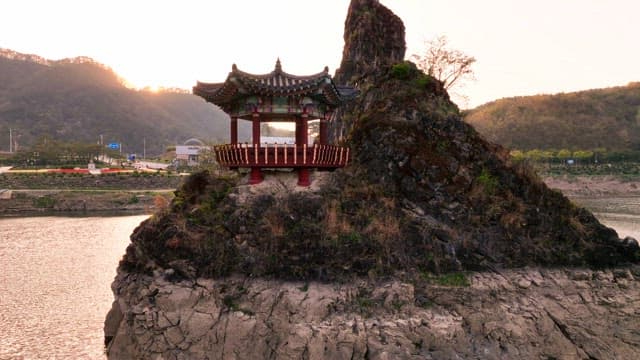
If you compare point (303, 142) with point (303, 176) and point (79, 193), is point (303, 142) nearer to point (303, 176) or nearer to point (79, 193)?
point (303, 176)

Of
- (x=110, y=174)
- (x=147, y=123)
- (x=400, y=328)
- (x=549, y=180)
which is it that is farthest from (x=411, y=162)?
(x=147, y=123)

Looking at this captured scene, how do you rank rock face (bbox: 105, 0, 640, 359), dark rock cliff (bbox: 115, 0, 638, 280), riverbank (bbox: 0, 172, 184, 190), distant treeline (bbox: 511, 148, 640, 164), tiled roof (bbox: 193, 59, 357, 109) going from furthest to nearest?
distant treeline (bbox: 511, 148, 640, 164) < riverbank (bbox: 0, 172, 184, 190) < tiled roof (bbox: 193, 59, 357, 109) < dark rock cliff (bbox: 115, 0, 638, 280) < rock face (bbox: 105, 0, 640, 359)

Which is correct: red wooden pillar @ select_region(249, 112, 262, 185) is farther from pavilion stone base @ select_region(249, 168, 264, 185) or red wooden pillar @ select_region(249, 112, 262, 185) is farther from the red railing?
the red railing

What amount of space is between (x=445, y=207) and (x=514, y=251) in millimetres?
3512

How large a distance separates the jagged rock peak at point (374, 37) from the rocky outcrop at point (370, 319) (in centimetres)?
2133

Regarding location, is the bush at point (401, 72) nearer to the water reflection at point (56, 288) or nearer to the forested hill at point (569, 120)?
Result: the water reflection at point (56, 288)

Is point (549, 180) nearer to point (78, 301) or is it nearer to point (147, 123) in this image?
point (78, 301)

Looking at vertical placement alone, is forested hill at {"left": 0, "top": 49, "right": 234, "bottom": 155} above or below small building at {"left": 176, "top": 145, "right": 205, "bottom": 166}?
above

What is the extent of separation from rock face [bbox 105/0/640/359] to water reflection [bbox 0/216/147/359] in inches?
133

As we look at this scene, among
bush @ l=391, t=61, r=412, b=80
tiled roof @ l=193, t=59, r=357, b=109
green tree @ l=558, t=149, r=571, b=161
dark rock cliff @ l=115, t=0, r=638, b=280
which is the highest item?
bush @ l=391, t=61, r=412, b=80

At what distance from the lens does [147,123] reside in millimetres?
189000

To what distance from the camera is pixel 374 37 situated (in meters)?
34.2

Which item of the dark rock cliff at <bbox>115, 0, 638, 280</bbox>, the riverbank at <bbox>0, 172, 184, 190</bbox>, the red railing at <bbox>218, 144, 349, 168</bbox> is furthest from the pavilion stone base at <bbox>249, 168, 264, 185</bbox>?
the riverbank at <bbox>0, 172, 184, 190</bbox>

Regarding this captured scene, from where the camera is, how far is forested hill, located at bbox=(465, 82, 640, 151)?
131m
